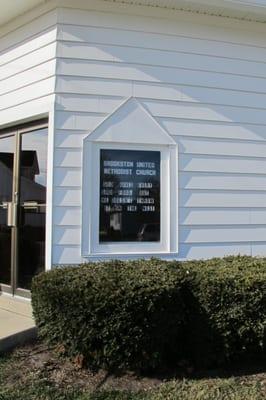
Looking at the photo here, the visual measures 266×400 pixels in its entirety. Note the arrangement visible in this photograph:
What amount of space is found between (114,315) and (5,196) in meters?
3.72

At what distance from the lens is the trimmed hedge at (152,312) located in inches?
190

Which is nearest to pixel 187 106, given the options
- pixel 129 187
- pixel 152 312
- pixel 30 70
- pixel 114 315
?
pixel 129 187

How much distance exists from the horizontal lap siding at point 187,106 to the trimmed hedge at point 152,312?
66.1 inches

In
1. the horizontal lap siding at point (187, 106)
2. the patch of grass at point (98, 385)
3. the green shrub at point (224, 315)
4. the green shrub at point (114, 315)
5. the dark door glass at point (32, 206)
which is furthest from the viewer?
the dark door glass at point (32, 206)

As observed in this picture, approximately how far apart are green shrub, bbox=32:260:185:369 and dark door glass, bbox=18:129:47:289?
2.17 metres

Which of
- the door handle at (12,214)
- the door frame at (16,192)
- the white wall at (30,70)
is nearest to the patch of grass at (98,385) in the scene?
the white wall at (30,70)

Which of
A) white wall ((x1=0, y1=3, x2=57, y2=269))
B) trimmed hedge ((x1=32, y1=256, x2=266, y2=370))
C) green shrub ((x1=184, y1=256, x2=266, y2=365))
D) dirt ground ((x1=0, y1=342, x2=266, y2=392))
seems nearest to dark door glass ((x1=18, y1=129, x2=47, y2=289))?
white wall ((x1=0, y1=3, x2=57, y2=269))

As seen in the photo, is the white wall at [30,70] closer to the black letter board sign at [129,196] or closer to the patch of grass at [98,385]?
the black letter board sign at [129,196]

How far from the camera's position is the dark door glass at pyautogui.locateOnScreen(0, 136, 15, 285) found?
25.8ft

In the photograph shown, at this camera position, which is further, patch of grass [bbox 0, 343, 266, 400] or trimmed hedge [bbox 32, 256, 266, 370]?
trimmed hedge [bbox 32, 256, 266, 370]

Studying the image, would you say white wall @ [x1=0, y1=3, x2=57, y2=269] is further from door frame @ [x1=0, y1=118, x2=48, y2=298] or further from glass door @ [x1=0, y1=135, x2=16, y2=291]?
glass door @ [x1=0, y1=135, x2=16, y2=291]

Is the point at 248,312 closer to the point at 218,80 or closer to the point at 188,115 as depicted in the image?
the point at 188,115

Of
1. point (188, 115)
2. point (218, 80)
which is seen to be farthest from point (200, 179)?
point (218, 80)

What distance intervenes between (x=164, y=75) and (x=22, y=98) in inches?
74.0
